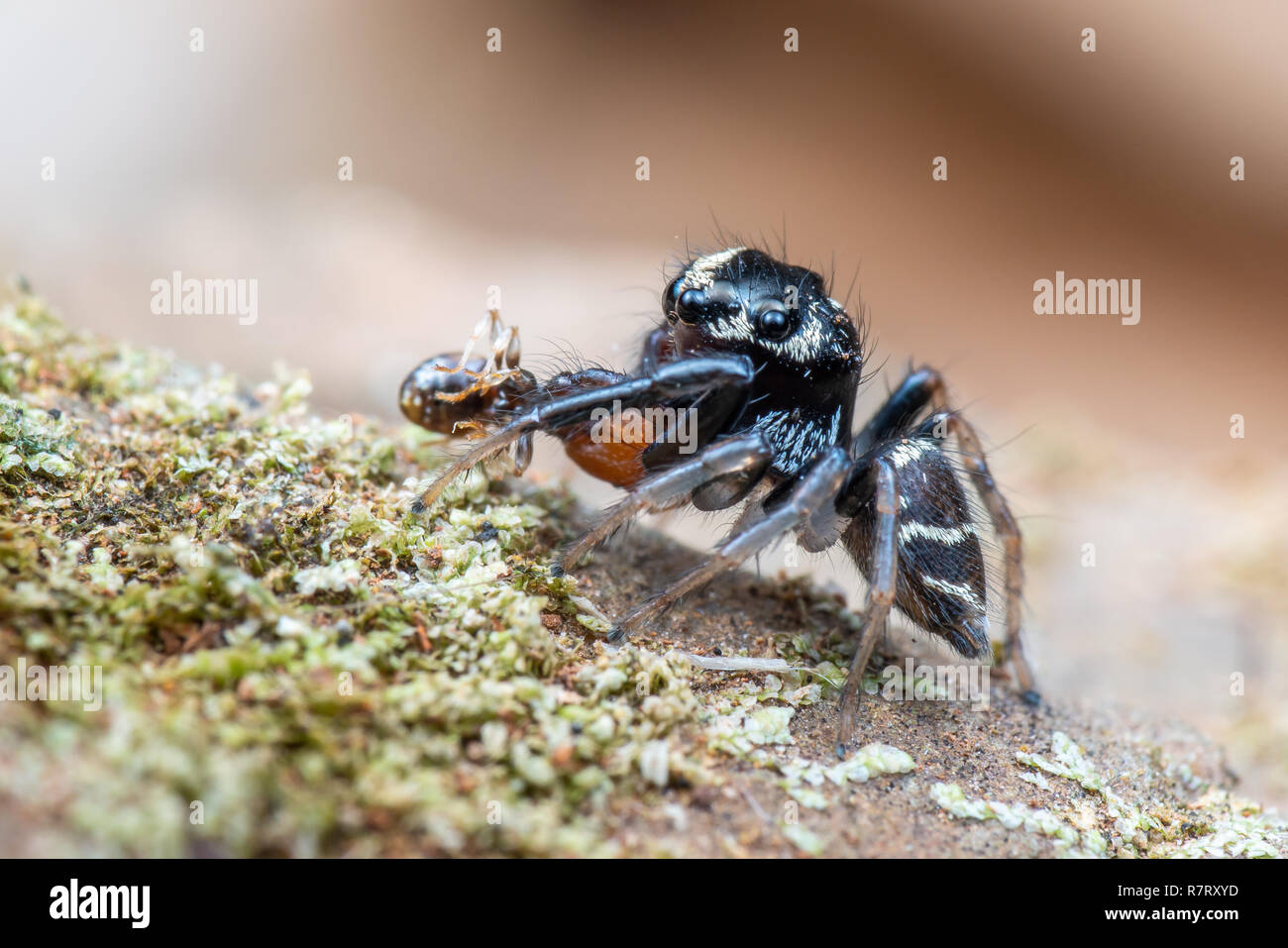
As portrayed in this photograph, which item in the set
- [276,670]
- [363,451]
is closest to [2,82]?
[363,451]

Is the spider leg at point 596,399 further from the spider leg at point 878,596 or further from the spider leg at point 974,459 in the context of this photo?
the spider leg at point 974,459
